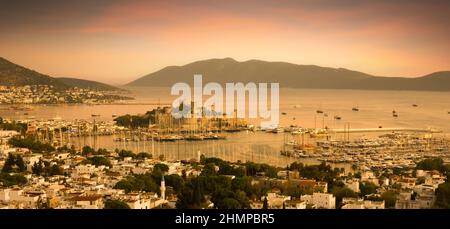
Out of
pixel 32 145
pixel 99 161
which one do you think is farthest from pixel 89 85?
pixel 99 161

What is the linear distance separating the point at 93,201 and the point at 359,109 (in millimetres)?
17067

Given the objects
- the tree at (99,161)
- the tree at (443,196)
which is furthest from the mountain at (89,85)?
the tree at (443,196)

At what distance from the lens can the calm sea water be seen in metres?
10.5

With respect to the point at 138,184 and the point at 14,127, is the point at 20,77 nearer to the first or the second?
the point at 14,127

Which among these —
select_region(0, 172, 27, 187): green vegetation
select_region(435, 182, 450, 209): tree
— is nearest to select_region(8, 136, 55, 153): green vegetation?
select_region(0, 172, 27, 187): green vegetation

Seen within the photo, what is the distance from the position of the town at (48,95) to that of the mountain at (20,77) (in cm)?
33

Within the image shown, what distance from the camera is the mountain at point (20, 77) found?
14830 mm

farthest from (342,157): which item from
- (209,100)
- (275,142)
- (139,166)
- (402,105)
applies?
(402,105)

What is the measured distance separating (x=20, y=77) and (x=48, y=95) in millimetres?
3988

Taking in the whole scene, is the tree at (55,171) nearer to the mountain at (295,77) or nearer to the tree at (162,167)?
the tree at (162,167)

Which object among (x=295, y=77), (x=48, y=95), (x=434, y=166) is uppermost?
(x=295, y=77)

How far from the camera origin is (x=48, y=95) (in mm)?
20672

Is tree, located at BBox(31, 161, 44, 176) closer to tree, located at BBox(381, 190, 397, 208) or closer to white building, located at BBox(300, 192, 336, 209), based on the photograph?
white building, located at BBox(300, 192, 336, 209)
